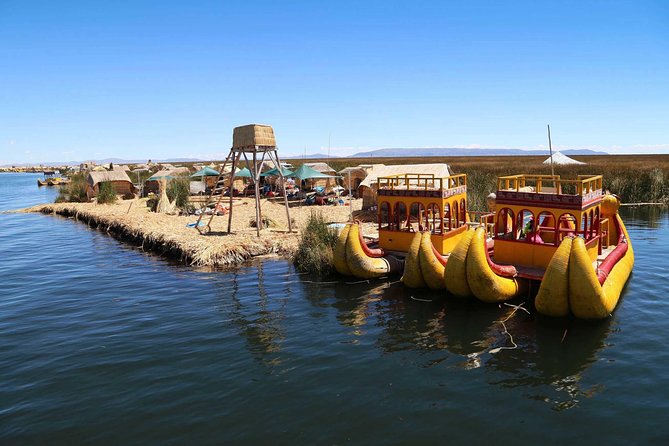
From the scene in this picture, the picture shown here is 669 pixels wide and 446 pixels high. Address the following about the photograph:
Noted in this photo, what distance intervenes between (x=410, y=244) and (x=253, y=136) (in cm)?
861

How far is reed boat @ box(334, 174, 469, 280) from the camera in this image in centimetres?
1354

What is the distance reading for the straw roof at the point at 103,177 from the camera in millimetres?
39344

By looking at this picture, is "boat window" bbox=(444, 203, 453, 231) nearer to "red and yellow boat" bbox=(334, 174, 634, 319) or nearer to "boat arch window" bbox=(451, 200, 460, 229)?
"red and yellow boat" bbox=(334, 174, 634, 319)

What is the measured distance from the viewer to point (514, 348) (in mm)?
10062

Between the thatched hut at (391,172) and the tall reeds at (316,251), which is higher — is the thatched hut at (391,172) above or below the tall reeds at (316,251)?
above

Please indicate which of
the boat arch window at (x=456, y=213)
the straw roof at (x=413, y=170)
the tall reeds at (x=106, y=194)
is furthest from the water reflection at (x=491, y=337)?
the tall reeds at (x=106, y=194)

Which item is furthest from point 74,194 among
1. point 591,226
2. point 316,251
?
point 591,226

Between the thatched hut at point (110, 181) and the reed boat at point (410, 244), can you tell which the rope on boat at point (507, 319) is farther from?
the thatched hut at point (110, 181)

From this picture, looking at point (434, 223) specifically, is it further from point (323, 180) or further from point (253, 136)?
point (323, 180)

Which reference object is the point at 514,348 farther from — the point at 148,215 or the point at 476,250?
the point at 148,215

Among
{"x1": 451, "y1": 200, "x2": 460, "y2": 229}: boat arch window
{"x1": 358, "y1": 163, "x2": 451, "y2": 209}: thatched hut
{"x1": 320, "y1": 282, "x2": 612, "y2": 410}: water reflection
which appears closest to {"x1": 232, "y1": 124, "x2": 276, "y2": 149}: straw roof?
{"x1": 358, "y1": 163, "x2": 451, "y2": 209}: thatched hut

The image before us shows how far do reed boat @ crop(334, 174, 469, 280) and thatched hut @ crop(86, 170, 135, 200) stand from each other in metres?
30.0

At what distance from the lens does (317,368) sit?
945 centimetres

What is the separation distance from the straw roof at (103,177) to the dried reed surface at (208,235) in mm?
7125
